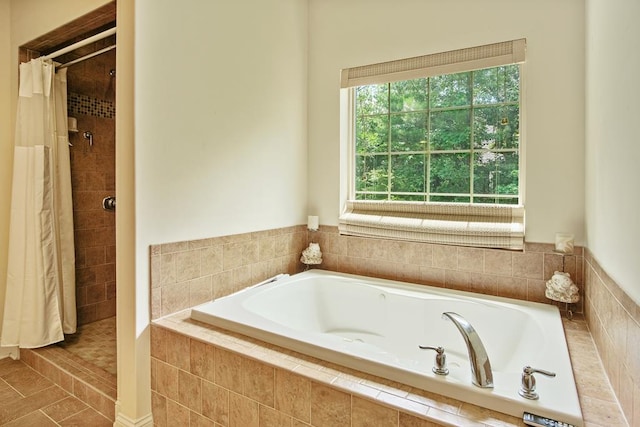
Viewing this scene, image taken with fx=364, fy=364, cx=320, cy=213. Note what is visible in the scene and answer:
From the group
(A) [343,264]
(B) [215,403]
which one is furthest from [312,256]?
(B) [215,403]

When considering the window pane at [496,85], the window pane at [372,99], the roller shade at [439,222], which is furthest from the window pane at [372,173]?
the window pane at [496,85]

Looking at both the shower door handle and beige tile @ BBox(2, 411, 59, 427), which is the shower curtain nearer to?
the shower door handle

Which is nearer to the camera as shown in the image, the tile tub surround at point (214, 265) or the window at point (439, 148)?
the tile tub surround at point (214, 265)

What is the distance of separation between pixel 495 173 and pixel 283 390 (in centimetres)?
182

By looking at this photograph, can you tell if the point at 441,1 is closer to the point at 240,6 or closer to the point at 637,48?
the point at 240,6

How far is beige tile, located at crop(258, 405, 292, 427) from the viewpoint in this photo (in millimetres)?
1330

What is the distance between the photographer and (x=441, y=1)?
232 cm

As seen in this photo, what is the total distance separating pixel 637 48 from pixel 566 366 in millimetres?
1036

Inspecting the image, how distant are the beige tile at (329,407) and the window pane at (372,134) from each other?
6.09 feet

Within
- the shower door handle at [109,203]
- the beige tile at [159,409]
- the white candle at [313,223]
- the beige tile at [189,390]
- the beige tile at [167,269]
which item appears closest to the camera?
the beige tile at [189,390]

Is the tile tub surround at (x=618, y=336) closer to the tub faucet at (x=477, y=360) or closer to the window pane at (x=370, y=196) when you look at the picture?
the tub faucet at (x=477, y=360)

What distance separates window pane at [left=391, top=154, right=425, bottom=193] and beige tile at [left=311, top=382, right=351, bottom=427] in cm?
166

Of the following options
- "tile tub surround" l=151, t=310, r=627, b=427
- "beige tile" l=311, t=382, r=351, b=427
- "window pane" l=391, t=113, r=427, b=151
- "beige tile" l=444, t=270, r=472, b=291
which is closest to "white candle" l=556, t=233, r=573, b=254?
"tile tub surround" l=151, t=310, r=627, b=427

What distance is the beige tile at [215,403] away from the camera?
1513mm
